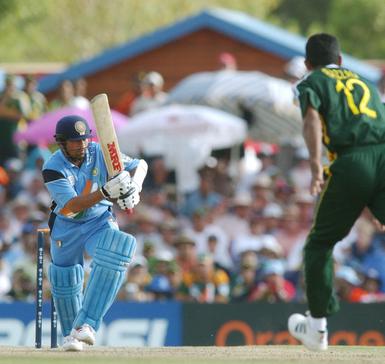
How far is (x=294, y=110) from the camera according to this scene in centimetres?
1773

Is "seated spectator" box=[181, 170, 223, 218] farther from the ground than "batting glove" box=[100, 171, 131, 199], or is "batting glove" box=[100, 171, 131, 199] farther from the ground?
"batting glove" box=[100, 171, 131, 199]

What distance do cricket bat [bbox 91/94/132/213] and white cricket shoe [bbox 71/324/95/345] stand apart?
1027 millimetres

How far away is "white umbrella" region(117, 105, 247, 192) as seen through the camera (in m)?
17.1

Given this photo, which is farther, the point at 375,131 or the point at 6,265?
the point at 6,265

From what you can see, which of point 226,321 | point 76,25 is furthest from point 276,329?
point 76,25

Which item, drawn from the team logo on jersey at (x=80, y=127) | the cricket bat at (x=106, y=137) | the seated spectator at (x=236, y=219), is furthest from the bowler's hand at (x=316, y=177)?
the seated spectator at (x=236, y=219)

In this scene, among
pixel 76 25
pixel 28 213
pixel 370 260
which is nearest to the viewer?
pixel 370 260

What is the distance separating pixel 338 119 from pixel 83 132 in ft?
6.49

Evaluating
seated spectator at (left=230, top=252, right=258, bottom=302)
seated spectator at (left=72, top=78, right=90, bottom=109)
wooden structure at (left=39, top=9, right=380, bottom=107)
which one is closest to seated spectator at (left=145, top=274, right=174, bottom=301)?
seated spectator at (left=230, top=252, right=258, bottom=302)

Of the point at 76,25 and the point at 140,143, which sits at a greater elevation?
the point at 76,25

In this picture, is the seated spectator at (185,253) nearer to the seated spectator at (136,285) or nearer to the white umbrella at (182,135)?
the seated spectator at (136,285)

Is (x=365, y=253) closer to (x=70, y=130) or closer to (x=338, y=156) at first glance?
(x=70, y=130)

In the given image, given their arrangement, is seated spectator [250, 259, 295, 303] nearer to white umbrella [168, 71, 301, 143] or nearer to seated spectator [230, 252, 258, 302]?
seated spectator [230, 252, 258, 302]

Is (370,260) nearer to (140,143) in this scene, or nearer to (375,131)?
(140,143)
